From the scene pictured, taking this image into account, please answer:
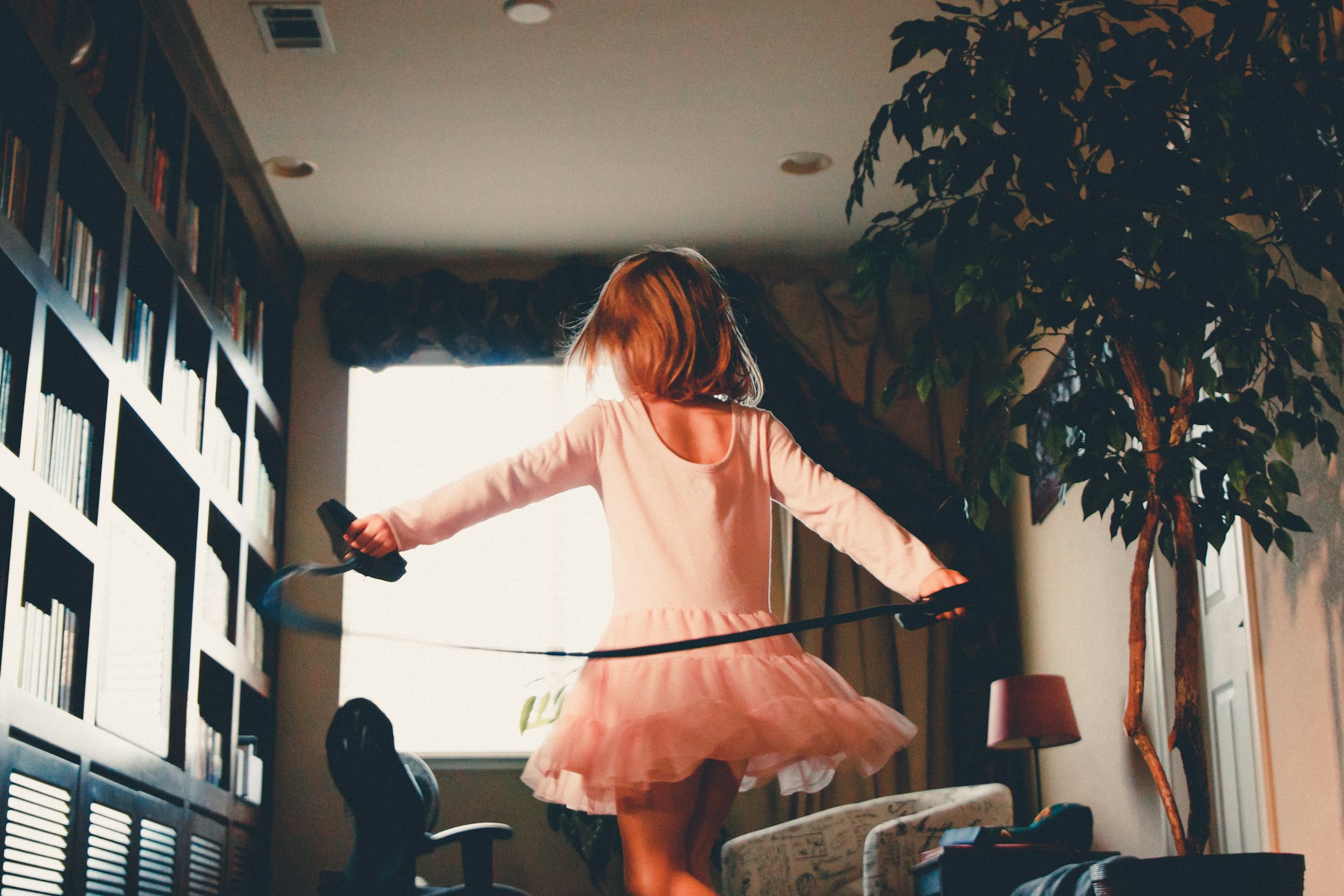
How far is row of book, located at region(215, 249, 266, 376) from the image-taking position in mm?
4469

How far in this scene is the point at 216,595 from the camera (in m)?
4.31

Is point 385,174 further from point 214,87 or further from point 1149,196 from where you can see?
point 1149,196

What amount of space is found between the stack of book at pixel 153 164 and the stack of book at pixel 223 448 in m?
0.74

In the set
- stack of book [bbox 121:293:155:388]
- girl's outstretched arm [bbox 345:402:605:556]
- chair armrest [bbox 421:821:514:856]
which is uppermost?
stack of book [bbox 121:293:155:388]

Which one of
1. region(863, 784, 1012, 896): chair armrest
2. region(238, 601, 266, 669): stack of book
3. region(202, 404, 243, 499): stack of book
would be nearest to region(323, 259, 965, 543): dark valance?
region(202, 404, 243, 499): stack of book

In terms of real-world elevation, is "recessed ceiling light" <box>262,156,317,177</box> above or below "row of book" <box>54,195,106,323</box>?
above

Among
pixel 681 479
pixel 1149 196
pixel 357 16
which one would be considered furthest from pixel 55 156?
pixel 1149 196

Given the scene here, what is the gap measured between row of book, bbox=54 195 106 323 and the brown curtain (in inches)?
106

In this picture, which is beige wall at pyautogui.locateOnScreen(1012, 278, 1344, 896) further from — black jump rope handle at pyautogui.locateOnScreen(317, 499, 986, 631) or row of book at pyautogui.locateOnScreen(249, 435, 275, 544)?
row of book at pyautogui.locateOnScreen(249, 435, 275, 544)

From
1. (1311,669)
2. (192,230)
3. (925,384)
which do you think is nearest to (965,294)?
(925,384)

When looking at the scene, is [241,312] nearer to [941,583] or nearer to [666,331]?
[666,331]

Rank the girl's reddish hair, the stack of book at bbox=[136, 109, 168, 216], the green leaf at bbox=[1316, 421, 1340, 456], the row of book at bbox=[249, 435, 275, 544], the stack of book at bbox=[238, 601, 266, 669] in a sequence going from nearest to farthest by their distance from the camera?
the girl's reddish hair < the green leaf at bbox=[1316, 421, 1340, 456] < the stack of book at bbox=[136, 109, 168, 216] < the stack of book at bbox=[238, 601, 266, 669] < the row of book at bbox=[249, 435, 275, 544]

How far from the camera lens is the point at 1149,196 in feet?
7.63

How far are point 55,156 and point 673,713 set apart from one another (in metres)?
2.16
